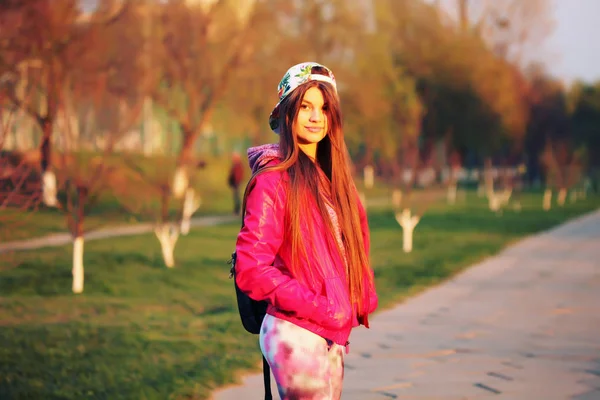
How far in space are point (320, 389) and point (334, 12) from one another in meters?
40.2

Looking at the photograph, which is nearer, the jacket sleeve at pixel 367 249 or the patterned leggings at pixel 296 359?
the patterned leggings at pixel 296 359

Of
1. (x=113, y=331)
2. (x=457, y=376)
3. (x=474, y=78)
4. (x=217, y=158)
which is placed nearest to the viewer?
(x=457, y=376)

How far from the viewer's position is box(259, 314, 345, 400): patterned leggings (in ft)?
9.91

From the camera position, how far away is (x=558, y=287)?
39.5ft

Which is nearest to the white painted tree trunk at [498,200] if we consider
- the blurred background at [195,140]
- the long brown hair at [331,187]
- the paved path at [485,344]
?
the blurred background at [195,140]

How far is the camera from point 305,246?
9.95 feet

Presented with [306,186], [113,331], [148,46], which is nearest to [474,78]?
[148,46]

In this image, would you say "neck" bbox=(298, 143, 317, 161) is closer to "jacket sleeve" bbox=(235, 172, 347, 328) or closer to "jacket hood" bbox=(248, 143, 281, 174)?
"jacket hood" bbox=(248, 143, 281, 174)

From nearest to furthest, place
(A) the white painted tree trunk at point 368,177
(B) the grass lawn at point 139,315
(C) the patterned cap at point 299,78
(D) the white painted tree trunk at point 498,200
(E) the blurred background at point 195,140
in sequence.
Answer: (C) the patterned cap at point 299,78 → (B) the grass lawn at point 139,315 → (E) the blurred background at point 195,140 → (D) the white painted tree trunk at point 498,200 → (A) the white painted tree trunk at point 368,177

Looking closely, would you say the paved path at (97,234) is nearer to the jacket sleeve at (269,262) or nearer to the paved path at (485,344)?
the paved path at (485,344)

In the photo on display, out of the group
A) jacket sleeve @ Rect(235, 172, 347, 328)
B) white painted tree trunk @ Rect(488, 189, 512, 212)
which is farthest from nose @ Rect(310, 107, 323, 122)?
white painted tree trunk @ Rect(488, 189, 512, 212)

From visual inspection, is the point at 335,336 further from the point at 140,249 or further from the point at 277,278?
the point at 140,249

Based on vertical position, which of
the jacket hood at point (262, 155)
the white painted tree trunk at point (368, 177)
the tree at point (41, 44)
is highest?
the tree at point (41, 44)

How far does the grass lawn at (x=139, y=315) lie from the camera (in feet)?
21.1
